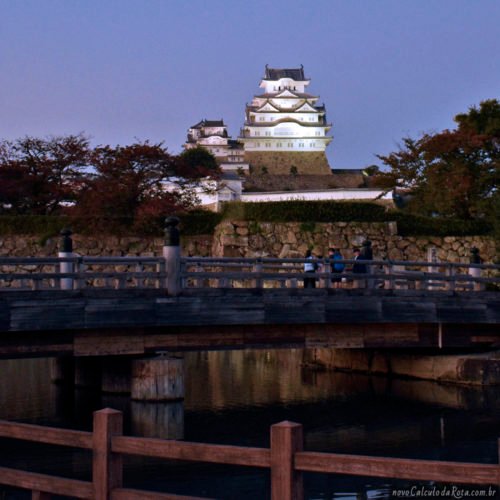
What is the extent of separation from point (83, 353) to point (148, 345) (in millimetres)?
1436

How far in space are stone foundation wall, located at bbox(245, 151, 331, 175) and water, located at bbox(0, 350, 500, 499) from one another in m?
62.1

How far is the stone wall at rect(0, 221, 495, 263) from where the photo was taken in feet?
140

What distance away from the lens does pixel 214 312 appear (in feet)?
58.3

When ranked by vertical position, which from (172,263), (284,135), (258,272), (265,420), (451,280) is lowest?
(265,420)

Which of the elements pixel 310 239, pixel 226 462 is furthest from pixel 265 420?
→ pixel 310 239

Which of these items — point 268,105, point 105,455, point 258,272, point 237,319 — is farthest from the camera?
point 268,105

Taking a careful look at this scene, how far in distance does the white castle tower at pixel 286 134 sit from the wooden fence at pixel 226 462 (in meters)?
81.1

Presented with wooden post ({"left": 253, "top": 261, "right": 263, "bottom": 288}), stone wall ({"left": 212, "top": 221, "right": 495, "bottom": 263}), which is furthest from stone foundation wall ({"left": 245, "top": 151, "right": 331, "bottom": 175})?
wooden post ({"left": 253, "top": 261, "right": 263, "bottom": 288})

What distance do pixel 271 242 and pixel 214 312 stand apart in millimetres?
25307

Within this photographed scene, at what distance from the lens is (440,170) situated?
46688mm

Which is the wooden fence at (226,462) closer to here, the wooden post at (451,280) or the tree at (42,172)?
the wooden post at (451,280)

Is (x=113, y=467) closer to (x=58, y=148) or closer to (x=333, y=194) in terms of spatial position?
(x=58, y=148)

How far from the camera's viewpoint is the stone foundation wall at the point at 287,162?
88.4 metres

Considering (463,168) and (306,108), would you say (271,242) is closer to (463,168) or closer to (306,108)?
(463,168)
